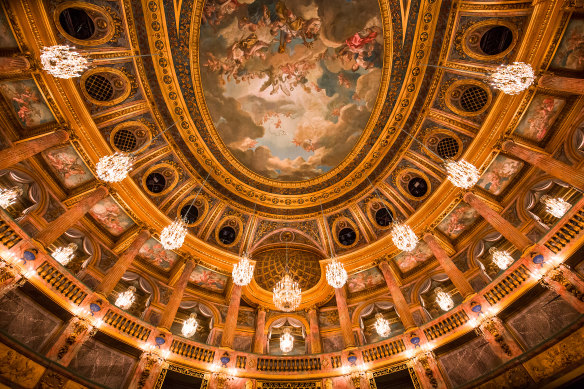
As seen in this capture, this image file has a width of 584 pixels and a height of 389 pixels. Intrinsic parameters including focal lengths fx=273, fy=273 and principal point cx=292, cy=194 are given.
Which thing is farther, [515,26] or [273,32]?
[273,32]

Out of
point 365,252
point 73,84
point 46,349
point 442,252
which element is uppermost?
point 73,84

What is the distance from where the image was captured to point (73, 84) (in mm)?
10672

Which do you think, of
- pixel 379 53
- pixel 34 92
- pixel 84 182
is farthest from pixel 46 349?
pixel 379 53

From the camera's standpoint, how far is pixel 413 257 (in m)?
14.9

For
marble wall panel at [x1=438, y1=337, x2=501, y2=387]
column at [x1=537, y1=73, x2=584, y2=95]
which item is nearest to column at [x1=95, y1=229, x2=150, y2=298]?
marble wall panel at [x1=438, y1=337, x2=501, y2=387]

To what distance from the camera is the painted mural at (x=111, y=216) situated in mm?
12875

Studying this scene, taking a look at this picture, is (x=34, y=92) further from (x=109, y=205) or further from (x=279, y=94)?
(x=279, y=94)

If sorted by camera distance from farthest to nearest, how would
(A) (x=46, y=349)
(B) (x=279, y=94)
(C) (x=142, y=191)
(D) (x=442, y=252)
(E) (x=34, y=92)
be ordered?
(B) (x=279, y=94), (C) (x=142, y=191), (D) (x=442, y=252), (E) (x=34, y=92), (A) (x=46, y=349)

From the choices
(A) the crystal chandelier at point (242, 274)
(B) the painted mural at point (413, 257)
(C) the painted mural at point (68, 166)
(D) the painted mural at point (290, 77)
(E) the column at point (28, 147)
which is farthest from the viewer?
(B) the painted mural at point (413, 257)

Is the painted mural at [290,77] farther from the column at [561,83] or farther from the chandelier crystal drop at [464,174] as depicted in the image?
the column at [561,83]

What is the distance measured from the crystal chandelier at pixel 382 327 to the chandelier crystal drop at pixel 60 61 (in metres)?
15.3

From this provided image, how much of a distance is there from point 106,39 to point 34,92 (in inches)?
130

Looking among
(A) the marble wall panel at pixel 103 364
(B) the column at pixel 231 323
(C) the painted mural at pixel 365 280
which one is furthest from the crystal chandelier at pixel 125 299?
(C) the painted mural at pixel 365 280

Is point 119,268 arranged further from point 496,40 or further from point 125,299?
point 496,40
